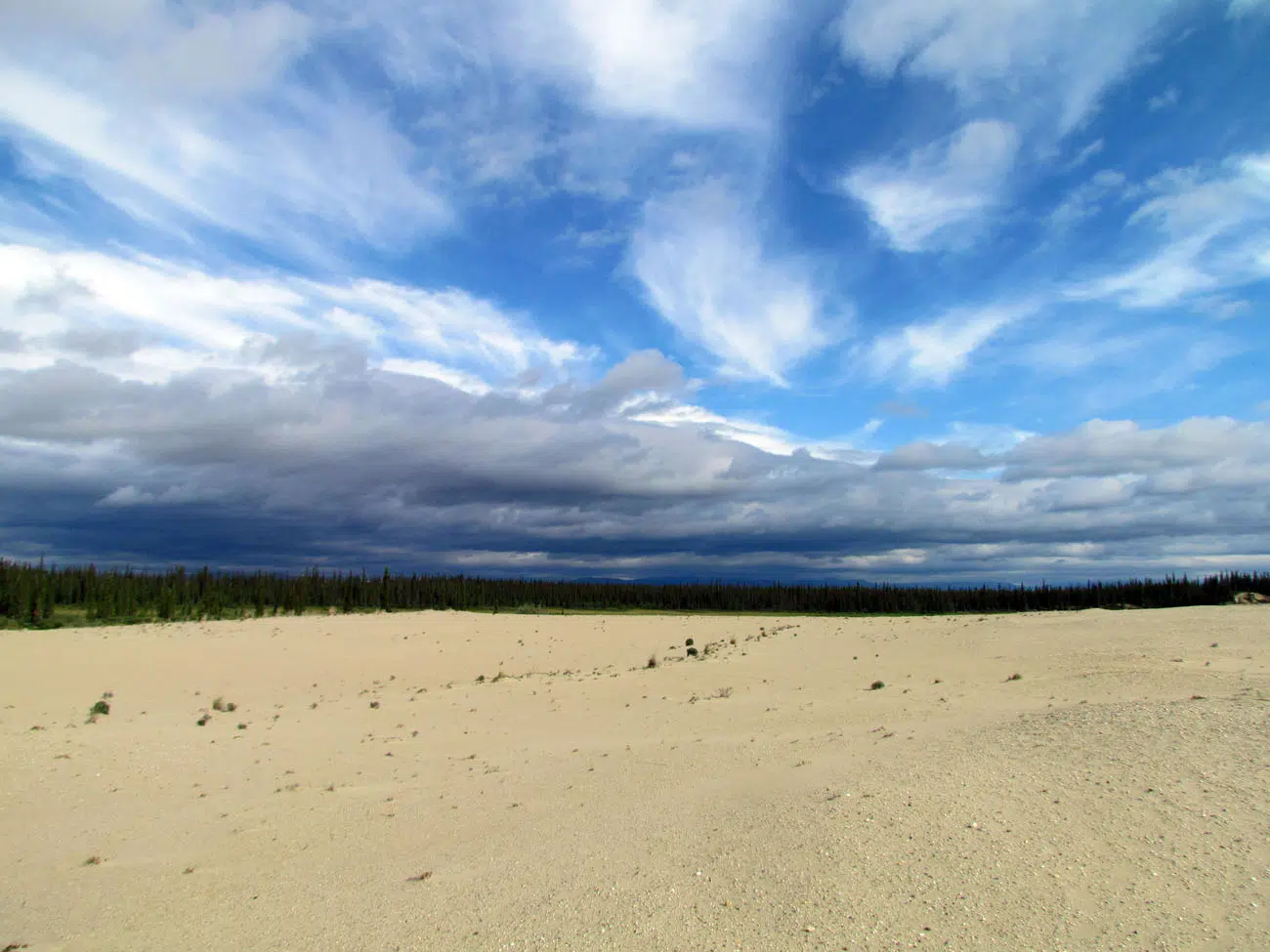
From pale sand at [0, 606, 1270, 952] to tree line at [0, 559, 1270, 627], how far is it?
1172 inches

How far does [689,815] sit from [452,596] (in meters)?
77.8

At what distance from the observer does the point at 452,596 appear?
82.2m

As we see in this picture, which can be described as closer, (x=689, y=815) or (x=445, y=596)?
(x=689, y=815)

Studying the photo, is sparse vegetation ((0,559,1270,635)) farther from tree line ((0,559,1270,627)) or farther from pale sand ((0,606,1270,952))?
pale sand ((0,606,1270,952))

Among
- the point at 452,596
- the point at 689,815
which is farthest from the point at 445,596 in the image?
the point at 689,815

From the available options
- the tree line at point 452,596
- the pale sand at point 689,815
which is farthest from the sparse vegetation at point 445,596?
the pale sand at point 689,815

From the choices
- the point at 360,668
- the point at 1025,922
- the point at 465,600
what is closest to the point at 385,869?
the point at 1025,922

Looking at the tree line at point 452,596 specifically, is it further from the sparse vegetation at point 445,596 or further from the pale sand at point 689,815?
the pale sand at point 689,815

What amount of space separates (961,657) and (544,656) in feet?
43.8

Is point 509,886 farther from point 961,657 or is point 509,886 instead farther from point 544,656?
point 544,656

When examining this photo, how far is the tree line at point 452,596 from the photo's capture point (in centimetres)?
4159

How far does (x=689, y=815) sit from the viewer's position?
7.59 metres

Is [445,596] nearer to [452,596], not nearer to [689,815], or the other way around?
[452,596]

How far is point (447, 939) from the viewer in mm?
5461
